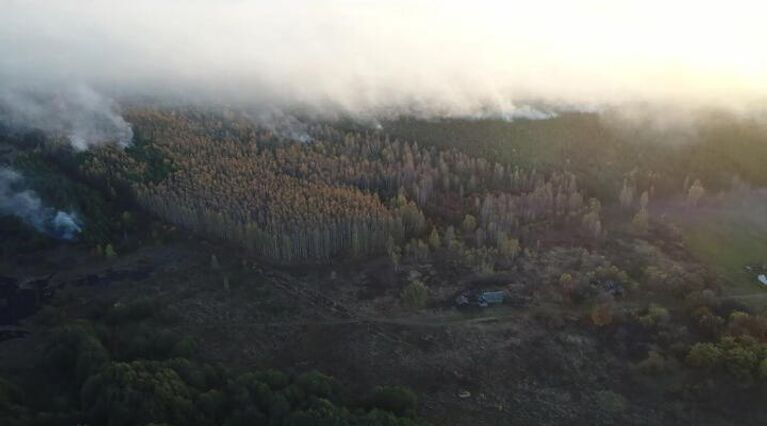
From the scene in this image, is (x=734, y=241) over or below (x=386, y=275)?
over

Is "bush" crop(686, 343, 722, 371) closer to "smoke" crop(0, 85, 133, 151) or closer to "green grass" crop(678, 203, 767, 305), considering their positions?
"green grass" crop(678, 203, 767, 305)

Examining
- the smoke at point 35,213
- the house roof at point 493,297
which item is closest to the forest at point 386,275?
the house roof at point 493,297

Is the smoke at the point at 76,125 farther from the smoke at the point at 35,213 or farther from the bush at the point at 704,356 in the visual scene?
the bush at the point at 704,356

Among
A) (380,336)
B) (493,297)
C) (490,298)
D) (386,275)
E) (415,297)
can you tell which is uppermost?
(386,275)

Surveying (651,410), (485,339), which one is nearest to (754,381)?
(651,410)

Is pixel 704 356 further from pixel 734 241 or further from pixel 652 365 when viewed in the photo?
pixel 734 241

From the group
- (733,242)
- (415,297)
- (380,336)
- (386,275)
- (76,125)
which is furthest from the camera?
(76,125)

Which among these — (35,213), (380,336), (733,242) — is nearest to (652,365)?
(380,336)
